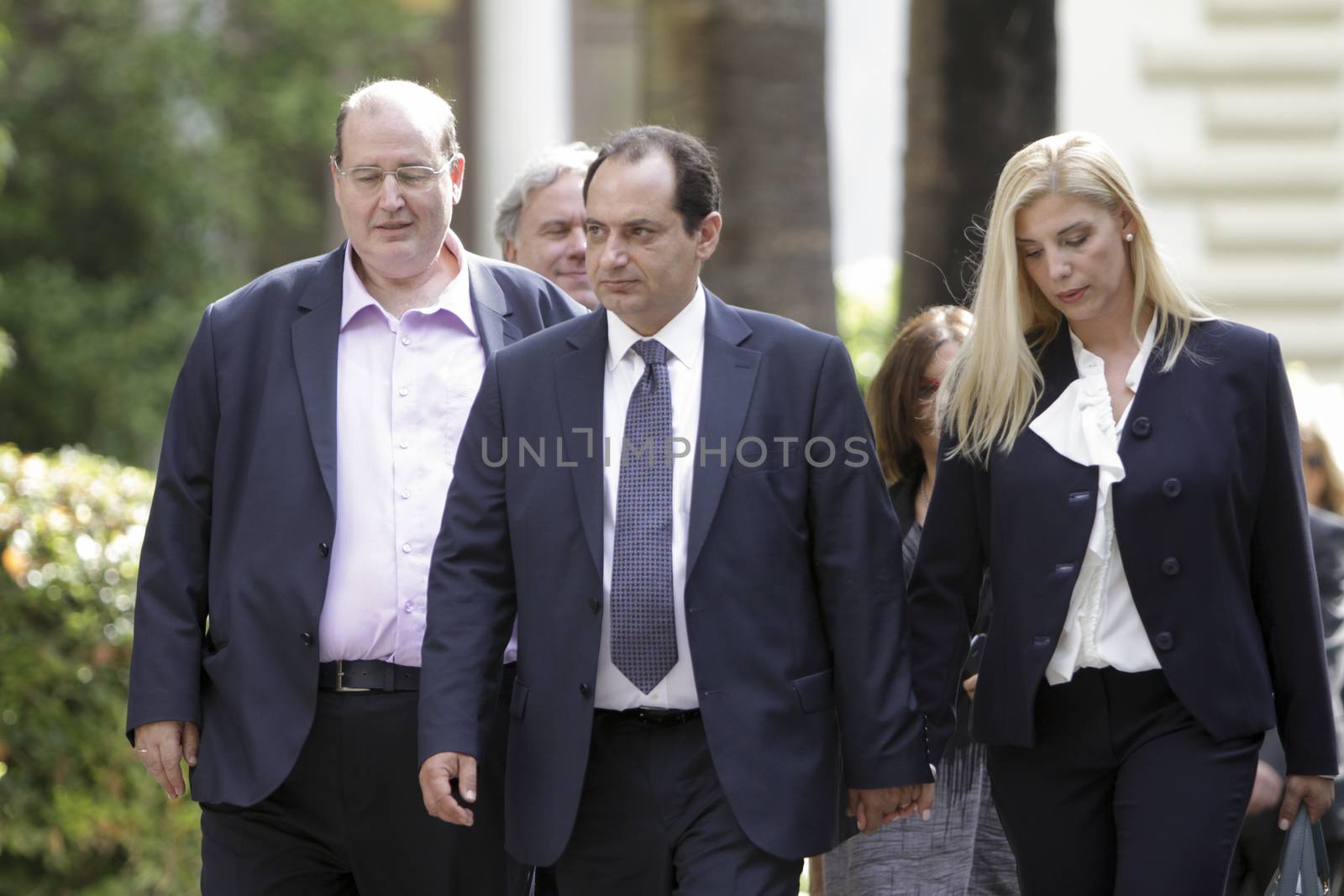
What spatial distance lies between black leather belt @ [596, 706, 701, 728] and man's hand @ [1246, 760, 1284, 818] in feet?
7.63

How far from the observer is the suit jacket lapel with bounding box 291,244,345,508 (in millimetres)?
4293

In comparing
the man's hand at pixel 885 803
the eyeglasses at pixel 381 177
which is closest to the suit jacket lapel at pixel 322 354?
the eyeglasses at pixel 381 177

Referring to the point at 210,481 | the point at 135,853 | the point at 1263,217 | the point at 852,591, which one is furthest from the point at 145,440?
the point at 852,591

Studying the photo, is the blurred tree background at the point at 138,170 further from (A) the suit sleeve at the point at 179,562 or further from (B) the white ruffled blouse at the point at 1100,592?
(B) the white ruffled blouse at the point at 1100,592

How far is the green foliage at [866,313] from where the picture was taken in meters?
10.3

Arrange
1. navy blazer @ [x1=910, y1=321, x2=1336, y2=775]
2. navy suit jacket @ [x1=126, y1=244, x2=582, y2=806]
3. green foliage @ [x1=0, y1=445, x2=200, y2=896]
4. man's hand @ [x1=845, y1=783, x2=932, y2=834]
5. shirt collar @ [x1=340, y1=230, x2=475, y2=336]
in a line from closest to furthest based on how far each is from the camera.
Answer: navy blazer @ [x1=910, y1=321, x2=1336, y2=775] < man's hand @ [x1=845, y1=783, x2=932, y2=834] < navy suit jacket @ [x1=126, y1=244, x2=582, y2=806] < shirt collar @ [x1=340, y1=230, x2=475, y2=336] < green foliage @ [x1=0, y1=445, x2=200, y2=896]

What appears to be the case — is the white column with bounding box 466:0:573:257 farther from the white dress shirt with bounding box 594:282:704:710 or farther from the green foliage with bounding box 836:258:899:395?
the white dress shirt with bounding box 594:282:704:710

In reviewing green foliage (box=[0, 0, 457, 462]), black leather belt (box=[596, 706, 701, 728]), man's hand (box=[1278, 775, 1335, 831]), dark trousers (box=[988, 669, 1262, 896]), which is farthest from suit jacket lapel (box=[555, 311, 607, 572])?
green foliage (box=[0, 0, 457, 462])

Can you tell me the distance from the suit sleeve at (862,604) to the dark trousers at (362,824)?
Result: 82cm

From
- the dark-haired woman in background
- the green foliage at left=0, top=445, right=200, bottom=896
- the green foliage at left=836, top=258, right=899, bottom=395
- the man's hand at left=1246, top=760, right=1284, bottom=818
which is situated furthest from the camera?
the green foliage at left=836, top=258, right=899, bottom=395

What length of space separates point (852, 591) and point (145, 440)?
34.8 ft

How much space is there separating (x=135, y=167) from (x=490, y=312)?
10439 mm

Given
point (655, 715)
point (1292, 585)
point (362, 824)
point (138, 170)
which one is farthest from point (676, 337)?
point (138, 170)

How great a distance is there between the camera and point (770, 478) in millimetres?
4039
